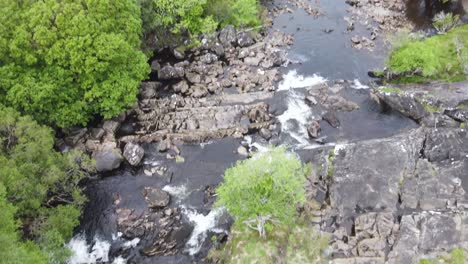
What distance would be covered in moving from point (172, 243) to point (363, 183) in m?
21.5

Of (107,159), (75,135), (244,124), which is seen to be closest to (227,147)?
(244,124)

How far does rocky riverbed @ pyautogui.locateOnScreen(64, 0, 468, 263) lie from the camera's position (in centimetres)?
4669

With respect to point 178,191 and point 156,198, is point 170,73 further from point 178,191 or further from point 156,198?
point 156,198

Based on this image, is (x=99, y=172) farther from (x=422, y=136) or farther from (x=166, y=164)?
(x=422, y=136)

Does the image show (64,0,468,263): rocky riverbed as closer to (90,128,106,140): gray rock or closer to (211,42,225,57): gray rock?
(90,128,106,140): gray rock

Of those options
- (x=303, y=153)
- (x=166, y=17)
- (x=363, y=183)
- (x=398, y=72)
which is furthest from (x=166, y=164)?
(x=398, y=72)

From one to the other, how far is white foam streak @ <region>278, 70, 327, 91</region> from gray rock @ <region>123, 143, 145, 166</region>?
76.1ft

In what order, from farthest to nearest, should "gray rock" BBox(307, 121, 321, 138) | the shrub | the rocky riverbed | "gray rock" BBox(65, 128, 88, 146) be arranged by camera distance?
1. the shrub
2. "gray rock" BBox(307, 121, 321, 138)
3. "gray rock" BBox(65, 128, 88, 146)
4. the rocky riverbed

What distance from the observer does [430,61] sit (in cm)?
6444

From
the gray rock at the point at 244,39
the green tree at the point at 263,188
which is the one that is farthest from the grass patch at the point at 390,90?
Result: the green tree at the point at 263,188

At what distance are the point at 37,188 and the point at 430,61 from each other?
5322 cm

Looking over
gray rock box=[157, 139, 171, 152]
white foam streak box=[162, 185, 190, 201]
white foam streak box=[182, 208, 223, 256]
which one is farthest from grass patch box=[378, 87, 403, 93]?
white foam streak box=[162, 185, 190, 201]

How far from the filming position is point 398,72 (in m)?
66.3

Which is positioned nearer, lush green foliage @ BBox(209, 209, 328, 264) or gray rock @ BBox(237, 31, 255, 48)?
lush green foliage @ BBox(209, 209, 328, 264)
